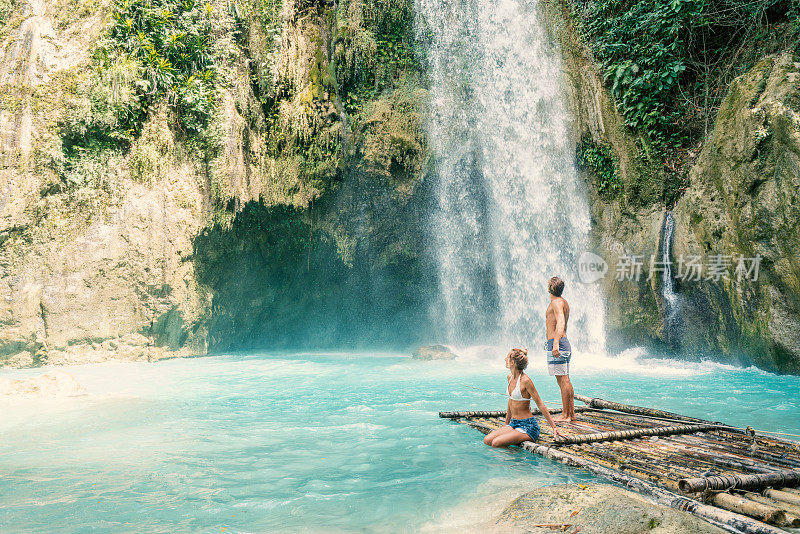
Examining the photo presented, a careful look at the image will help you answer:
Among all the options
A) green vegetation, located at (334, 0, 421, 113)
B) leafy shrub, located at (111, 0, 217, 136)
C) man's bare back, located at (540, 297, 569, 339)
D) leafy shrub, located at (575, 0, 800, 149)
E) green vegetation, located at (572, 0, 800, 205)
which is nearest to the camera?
man's bare back, located at (540, 297, 569, 339)

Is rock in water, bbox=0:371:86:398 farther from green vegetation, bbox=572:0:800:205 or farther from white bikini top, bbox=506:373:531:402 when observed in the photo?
green vegetation, bbox=572:0:800:205

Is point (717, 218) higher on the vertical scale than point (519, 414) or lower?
higher

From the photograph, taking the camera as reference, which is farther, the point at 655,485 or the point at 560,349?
the point at 560,349

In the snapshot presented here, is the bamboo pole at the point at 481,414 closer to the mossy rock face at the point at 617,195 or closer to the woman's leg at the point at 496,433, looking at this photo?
the woman's leg at the point at 496,433

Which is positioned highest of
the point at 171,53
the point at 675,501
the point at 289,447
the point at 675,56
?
the point at 171,53

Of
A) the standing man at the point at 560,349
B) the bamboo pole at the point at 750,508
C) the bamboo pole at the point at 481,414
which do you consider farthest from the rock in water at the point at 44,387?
the bamboo pole at the point at 750,508

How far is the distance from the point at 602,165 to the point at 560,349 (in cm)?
825

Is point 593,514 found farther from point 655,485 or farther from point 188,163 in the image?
point 188,163

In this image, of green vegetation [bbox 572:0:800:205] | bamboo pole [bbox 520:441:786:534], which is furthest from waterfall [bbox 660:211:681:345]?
bamboo pole [bbox 520:441:786:534]

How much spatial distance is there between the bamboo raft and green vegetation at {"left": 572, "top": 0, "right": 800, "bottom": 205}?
7848 millimetres

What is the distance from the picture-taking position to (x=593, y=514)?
3039mm

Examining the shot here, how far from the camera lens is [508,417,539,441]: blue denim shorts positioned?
16.3ft

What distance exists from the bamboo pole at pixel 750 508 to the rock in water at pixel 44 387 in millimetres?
8149

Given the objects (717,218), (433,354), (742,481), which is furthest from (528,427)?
(433,354)
